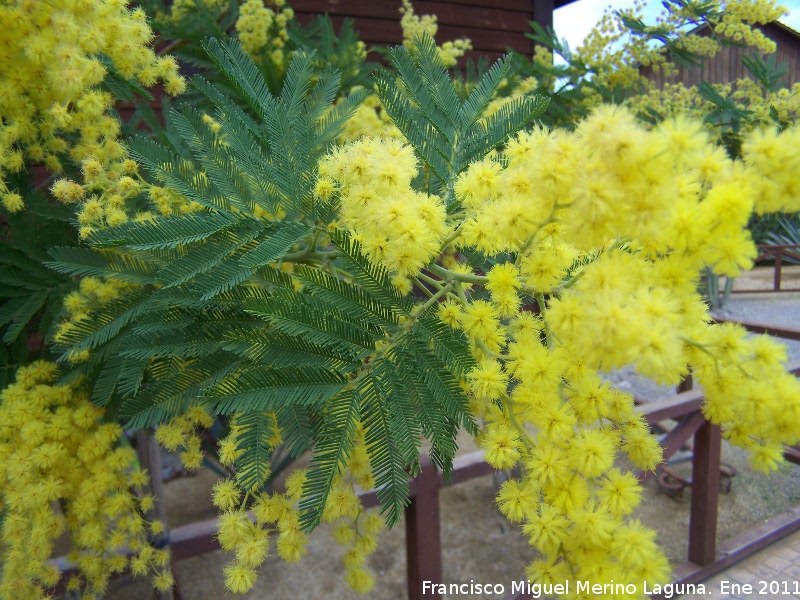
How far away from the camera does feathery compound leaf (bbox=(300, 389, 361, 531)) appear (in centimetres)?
82

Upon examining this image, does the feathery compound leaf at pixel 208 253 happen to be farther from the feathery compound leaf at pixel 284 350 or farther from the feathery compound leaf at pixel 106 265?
the feathery compound leaf at pixel 106 265

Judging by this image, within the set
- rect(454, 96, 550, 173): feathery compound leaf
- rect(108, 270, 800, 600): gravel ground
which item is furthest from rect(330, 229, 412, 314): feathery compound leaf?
rect(108, 270, 800, 600): gravel ground

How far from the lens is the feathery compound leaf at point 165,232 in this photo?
0.91 meters

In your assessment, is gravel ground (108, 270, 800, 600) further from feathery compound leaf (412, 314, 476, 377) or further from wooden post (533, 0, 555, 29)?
wooden post (533, 0, 555, 29)

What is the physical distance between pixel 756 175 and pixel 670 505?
4276 mm

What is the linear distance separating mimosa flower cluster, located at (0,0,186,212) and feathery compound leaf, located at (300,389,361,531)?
2.88ft

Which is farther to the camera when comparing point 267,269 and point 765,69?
point 765,69

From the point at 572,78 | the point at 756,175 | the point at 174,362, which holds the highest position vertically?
the point at 572,78

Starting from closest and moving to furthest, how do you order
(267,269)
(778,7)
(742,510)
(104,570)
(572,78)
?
1. (267,269)
2. (104,570)
3. (778,7)
4. (572,78)
5. (742,510)

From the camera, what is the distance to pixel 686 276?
67 centimetres

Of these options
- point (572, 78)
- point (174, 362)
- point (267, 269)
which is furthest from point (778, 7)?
point (174, 362)

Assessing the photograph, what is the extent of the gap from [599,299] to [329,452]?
47 centimetres

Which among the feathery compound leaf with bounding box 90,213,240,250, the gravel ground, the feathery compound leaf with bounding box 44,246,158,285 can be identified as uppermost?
the feathery compound leaf with bounding box 90,213,240,250

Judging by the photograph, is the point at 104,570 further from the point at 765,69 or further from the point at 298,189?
the point at 765,69
